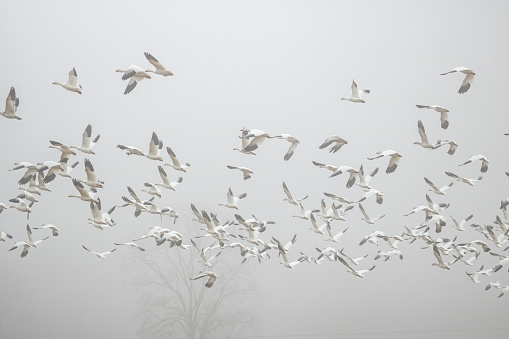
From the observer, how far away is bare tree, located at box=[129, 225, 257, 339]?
22.8 m

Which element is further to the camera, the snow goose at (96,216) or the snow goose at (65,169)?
the snow goose at (96,216)

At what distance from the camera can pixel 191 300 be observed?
77.4 ft

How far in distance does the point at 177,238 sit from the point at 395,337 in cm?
2165

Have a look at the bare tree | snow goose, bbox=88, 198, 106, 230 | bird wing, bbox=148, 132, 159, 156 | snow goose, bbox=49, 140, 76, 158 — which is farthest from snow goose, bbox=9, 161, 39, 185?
the bare tree

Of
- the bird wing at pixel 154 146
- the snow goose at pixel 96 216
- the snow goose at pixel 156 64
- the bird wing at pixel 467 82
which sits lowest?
the snow goose at pixel 96 216

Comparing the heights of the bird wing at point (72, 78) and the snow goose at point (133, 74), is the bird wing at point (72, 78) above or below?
below

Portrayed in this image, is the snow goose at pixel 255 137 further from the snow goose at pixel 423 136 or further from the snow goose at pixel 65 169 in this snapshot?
the snow goose at pixel 65 169

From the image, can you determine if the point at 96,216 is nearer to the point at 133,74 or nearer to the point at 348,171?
the point at 133,74

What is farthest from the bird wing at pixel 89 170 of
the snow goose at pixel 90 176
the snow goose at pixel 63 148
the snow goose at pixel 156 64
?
the snow goose at pixel 156 64

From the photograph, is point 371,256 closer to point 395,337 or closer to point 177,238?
point 395,337

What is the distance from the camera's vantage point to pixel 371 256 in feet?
121

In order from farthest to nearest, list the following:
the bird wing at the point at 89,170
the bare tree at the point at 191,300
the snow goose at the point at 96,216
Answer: the bare tree at the point at 191,300
the snow goose at the point at 96,216
the bird wing at the point at 89,170

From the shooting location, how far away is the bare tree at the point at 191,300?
74.7ft

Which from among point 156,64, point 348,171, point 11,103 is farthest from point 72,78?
point 348,171
